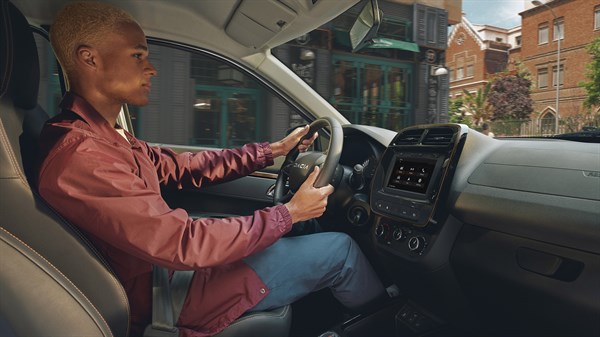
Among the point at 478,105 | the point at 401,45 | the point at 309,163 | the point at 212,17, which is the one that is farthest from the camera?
the point at 401,45

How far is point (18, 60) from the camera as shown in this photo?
1202mm

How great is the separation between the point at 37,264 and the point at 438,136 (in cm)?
119

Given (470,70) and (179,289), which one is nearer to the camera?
(179,289)

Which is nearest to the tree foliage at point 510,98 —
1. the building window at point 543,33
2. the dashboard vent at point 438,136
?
the building window at point 543,33

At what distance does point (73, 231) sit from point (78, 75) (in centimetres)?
43

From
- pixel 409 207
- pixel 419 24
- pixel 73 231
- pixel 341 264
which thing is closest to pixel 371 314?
pixel 341 264

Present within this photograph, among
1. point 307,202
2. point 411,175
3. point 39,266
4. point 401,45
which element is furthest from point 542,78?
point 401,45

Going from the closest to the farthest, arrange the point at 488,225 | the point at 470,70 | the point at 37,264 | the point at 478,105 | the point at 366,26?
the point at 37,264 < the point at 488,225 < the point at 366,26 < the point at 478,105 < the point at 470,70

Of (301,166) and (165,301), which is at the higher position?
(301,166)

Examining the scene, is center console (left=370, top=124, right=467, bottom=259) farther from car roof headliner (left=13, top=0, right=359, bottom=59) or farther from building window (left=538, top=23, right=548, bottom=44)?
car roof headliner (left=13, top=0, right=359, bottom=59)

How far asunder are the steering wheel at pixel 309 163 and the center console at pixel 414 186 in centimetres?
23

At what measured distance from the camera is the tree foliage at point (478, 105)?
6.33ft

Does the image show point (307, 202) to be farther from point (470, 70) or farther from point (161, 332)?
point (470, 70)

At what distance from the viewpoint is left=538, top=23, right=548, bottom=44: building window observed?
141cm
